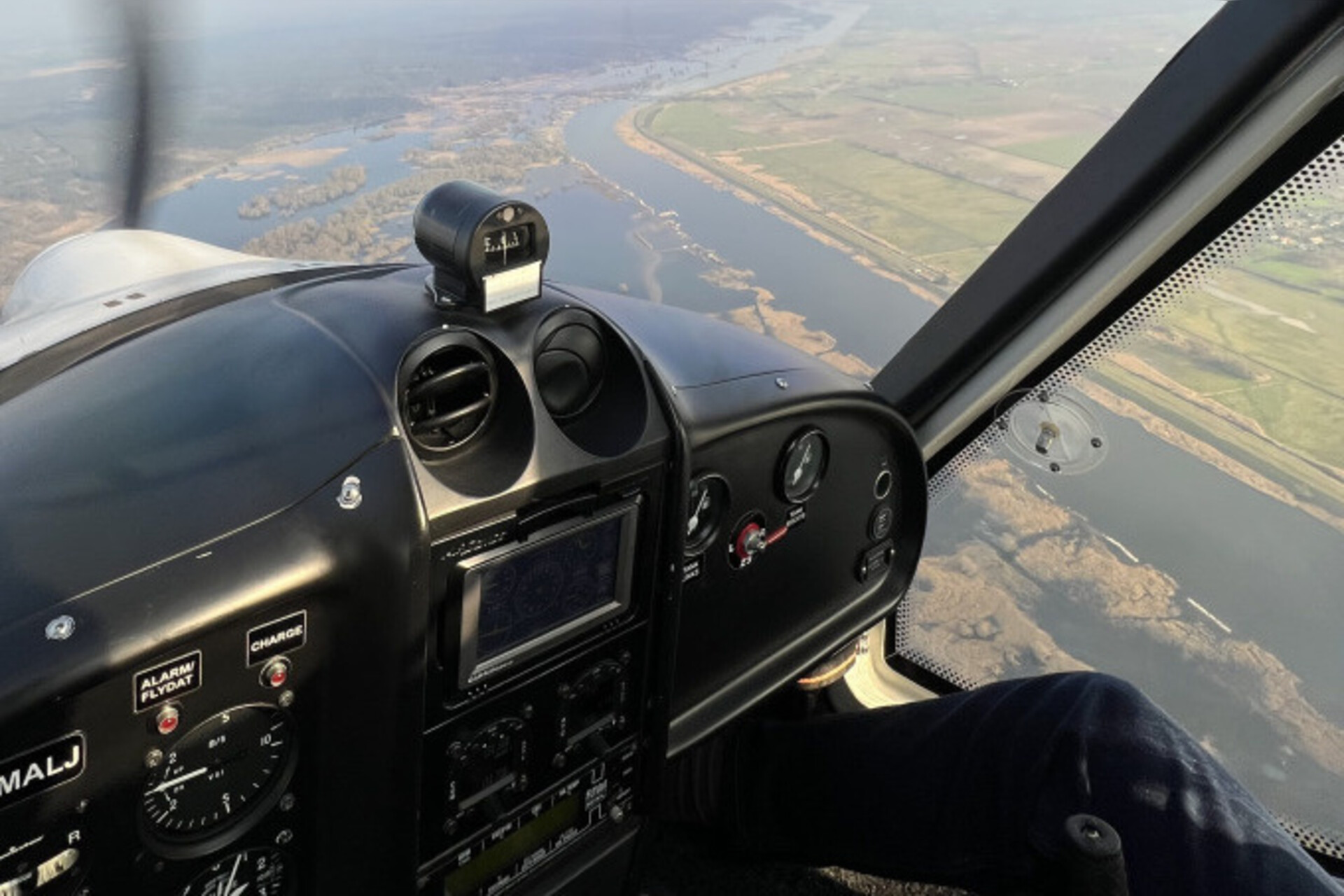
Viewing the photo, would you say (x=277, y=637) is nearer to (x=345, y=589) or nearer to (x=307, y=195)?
(x=345, y=589)

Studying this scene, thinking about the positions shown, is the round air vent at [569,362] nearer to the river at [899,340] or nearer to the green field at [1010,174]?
the river at [899,340]

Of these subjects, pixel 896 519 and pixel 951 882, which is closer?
pixel 951 882

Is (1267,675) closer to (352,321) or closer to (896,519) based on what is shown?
(896,519)

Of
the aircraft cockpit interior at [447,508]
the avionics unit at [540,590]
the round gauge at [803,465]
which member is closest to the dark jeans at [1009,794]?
the aircraft cockpit interior at [447,508]

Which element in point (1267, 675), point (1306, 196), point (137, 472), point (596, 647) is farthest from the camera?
point (1267, 675)

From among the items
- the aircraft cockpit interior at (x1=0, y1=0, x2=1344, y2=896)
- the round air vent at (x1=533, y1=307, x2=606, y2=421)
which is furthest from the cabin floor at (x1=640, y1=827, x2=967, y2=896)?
the round air vent at (x1=533, y1=307, x2=606, y2=421)

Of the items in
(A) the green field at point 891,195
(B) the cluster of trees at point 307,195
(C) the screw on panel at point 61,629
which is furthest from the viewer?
(A) the green field at point 891,195

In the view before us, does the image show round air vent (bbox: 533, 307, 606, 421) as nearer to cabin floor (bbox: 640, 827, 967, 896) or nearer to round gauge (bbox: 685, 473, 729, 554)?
round gauge (bbox: 685, 473, 729, 554)

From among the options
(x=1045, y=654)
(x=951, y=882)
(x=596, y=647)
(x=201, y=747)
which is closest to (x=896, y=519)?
(x=1045, y=654)
